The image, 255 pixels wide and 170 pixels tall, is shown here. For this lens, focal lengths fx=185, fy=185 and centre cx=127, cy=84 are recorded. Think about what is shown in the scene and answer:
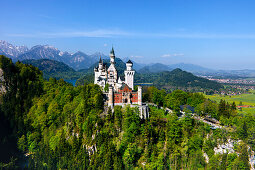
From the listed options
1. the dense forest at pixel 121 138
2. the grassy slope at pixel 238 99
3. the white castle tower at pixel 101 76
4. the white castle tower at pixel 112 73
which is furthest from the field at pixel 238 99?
the white castle tower at pixel 101 76

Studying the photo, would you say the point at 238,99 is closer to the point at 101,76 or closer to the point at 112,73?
the point at 112,73

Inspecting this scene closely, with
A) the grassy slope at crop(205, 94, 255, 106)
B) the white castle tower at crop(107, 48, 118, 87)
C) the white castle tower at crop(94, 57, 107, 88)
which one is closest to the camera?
the white castle tower at crop(107, 48, 118, 87)

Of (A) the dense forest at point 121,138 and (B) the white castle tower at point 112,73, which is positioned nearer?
(A) the dense forest at point 121,138

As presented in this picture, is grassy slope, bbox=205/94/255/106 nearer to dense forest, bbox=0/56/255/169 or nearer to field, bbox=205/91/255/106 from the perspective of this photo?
field, bbox=205/91/255/106

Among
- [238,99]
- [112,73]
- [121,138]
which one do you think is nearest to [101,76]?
[112,73]

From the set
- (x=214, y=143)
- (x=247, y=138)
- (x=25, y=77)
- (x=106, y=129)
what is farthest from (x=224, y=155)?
(x=25, y=77)

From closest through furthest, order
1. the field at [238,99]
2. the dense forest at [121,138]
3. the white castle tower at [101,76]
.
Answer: the dense forest at [121,138]
the white castle tower at [101,76]
the field at [238,99]

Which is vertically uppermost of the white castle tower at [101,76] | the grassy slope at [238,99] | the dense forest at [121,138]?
the white castle tower at [101,76]

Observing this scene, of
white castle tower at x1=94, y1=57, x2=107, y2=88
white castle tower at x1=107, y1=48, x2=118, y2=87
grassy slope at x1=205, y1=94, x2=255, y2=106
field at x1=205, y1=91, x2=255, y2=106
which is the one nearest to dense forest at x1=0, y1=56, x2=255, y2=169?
white castle tower at x1=107, y1=48, x2=118, y2=87

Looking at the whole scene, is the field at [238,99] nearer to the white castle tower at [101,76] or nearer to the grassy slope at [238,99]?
the grassy slope at [238,99]
